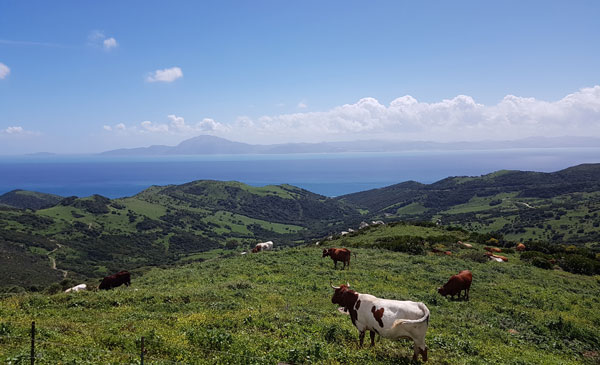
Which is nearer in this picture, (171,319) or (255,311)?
(171,319)

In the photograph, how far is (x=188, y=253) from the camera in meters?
183

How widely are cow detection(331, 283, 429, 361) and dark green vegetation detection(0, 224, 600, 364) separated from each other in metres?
0.73

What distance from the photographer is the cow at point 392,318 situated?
10.5 m

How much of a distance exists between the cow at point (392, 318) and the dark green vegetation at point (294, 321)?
0.73 meters

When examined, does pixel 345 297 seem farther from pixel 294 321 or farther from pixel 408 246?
pixel 408 246

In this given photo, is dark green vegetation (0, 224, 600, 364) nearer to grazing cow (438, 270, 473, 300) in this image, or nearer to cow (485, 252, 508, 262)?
grazing cow (438, 270, 473, 300)

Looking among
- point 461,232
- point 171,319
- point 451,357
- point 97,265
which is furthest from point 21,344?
point 97,265

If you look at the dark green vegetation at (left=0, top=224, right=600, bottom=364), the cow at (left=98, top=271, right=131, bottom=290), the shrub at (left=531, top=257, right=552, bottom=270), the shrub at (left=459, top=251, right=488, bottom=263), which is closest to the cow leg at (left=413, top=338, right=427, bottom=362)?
the dark green vegetation at (left=0, top=224, right=600, bottom=364)

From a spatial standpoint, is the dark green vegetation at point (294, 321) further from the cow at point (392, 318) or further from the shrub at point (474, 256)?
the shrub at point (474, 256)

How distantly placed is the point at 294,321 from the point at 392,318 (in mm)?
4707

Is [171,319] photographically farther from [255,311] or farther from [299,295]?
[299,295]

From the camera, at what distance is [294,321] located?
45.1ft

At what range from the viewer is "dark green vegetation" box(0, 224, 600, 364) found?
1030 cm

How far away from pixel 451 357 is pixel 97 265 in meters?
170
